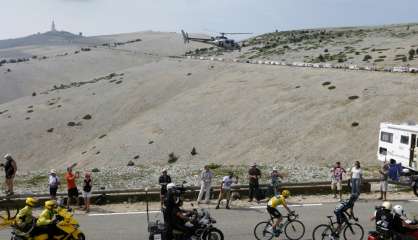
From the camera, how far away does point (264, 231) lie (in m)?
15.8

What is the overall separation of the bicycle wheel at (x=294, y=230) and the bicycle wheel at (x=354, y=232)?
132cm

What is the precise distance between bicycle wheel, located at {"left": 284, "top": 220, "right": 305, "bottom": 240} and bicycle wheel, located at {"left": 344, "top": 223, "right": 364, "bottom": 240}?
1.32 meters

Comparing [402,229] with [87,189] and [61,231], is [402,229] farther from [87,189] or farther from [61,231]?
[87,189]

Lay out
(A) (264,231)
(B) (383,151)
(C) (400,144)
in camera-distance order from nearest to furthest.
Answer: (A) (264,231), (C) (400,144), (B) (383,151)

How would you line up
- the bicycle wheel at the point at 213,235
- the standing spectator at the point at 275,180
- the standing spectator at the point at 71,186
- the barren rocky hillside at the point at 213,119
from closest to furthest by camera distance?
the bicycle wheel at the point at 213,235 < the standing spectator at the point at 71,186 < the standing spectator at the point at 275,180 < the barren rocky hillside at the point at 213,119

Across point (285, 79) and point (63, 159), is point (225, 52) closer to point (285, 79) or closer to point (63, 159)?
point (285, 79)

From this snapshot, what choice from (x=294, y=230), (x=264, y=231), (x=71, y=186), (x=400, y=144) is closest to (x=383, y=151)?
(x=400, y=144)

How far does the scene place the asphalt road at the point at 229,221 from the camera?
1712cm

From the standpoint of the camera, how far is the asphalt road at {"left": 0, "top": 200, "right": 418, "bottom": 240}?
56.2ft

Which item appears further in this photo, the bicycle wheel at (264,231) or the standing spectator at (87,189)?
the standing spectator at (87,189)

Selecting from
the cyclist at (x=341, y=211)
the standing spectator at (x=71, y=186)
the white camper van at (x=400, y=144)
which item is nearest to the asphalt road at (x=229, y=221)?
the standing spectator at (x=71, y=186)

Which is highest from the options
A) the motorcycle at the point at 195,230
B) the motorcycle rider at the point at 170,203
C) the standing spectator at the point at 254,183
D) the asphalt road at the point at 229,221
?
the motorcycle rider at the point at 170,203

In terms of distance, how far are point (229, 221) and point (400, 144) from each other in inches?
562

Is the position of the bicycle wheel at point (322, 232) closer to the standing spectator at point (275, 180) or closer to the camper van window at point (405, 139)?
the standing spectator at point (275, 180)
